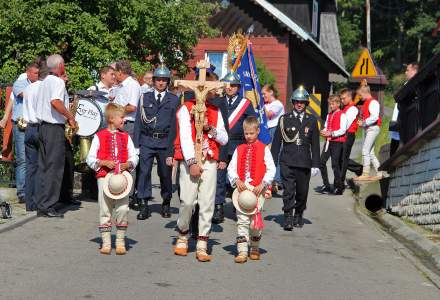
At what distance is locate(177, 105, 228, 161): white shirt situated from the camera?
9523mm

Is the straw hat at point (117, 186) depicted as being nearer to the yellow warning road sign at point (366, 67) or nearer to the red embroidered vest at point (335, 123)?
the red embroidered vest at point (335, 123)

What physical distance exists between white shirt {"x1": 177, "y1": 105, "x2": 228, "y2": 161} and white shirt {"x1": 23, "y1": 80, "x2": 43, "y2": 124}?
275 cm

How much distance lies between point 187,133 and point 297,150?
115 inches

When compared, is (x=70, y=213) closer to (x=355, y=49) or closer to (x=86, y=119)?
(x=86, y=119)

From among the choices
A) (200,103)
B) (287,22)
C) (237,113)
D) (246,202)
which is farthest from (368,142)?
(287,22)

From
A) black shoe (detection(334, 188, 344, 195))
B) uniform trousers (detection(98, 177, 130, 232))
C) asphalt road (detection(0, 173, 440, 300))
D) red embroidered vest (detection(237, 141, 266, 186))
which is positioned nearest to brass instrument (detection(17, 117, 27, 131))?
asphalt road (detection(0, 173, 440, 300))

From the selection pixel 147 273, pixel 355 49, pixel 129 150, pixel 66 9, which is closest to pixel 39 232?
pixel 129 150

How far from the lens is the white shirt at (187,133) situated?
952 cm

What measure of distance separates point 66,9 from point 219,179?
246 inches

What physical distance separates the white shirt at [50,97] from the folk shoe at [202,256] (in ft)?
10.2

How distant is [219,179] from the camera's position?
487 inches

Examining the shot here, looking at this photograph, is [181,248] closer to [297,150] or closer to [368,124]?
[297,150]

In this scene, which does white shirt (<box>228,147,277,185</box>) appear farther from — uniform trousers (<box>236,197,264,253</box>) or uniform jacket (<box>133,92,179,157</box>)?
uniform jacket (<box>133,92,179,157</box>)

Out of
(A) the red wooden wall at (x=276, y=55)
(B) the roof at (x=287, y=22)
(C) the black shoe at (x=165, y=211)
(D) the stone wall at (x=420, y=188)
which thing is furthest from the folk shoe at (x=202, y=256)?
(A) the red wooden wall at (x=276, y=55)
